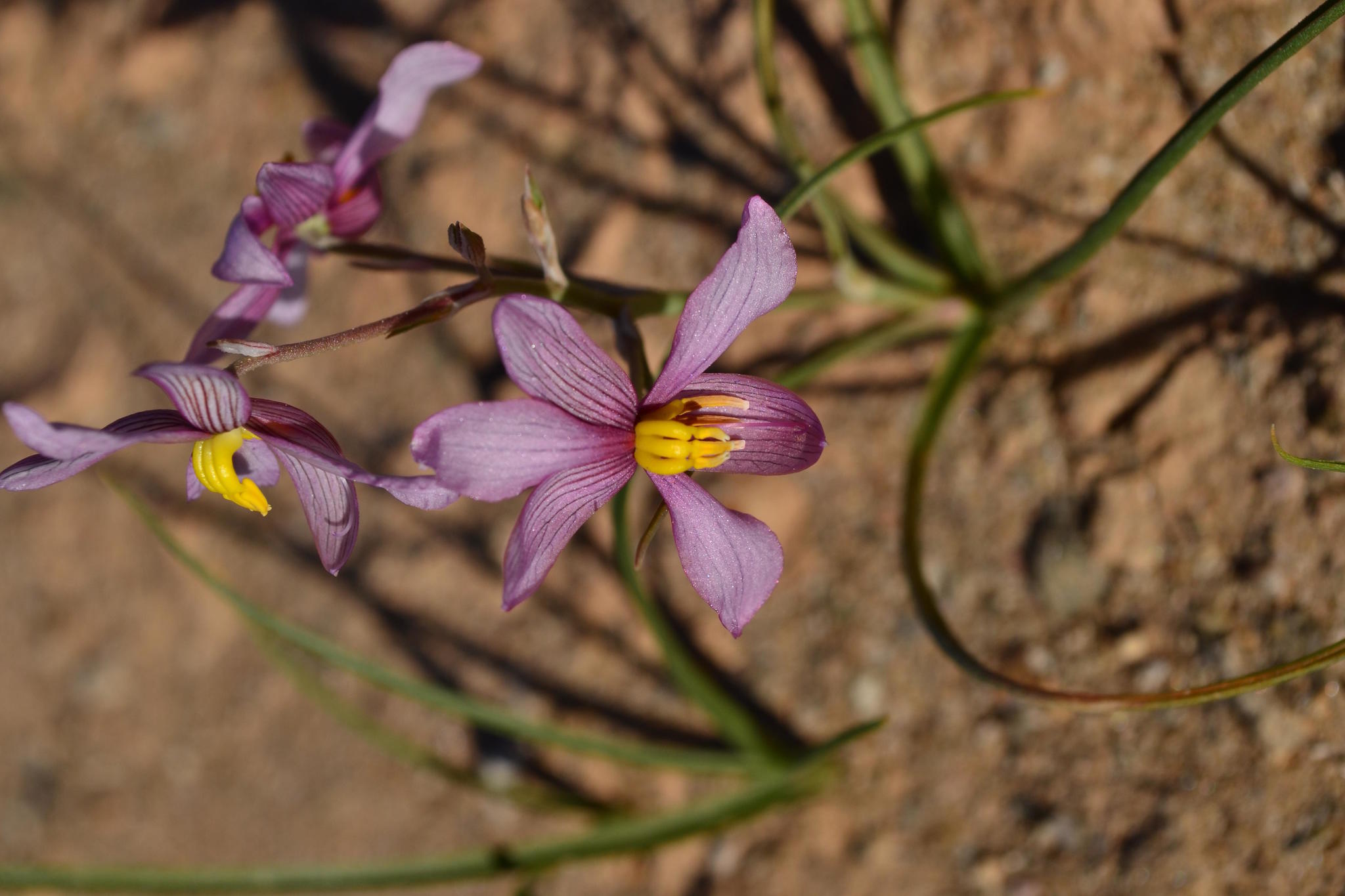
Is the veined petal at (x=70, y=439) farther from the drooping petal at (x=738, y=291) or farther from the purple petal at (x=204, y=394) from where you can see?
the drooping petal at (x=738, y=291)

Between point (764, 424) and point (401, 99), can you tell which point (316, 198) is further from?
point (764, 424)

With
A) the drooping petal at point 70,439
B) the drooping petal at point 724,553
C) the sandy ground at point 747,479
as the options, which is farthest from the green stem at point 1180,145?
the drooping petal at point 70,439

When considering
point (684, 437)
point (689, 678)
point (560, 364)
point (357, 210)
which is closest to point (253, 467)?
point (357, 210)

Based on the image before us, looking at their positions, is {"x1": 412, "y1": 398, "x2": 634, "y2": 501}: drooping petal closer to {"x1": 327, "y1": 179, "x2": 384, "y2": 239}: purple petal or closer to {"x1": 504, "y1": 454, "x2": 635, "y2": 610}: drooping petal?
{"x1": 504, "y1": 454, "x2": 635, "y2": 610}: drooping petal

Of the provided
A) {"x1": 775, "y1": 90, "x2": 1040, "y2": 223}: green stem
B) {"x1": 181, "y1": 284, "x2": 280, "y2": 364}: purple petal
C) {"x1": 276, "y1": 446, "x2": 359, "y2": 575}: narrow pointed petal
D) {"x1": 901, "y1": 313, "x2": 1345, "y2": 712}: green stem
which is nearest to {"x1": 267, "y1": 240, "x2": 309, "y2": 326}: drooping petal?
{"x1": 181, "y1": 284, "x2": 280, "y2": 364}: purple petal

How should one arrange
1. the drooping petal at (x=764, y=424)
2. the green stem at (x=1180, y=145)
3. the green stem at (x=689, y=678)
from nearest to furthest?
the green stem at (x=1180, y=145) < the drooping petal at (x=764, y=424) < the green stem at (x=689, y=678)

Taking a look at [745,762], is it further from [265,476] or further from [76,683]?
[76,683]
